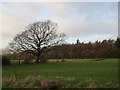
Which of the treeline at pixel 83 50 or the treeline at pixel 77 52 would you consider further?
the treeline at pixel 83 50

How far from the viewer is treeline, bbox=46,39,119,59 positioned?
6433cm

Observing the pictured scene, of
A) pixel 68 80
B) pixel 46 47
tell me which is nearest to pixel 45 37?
pixel 46 47

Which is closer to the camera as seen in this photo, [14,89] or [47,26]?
[14,89]

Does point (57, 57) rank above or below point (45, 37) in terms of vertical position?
below

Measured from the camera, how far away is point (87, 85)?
22.5 metres

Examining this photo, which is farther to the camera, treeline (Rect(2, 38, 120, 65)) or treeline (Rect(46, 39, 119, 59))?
treeline (Rect(46, 39, 119, 59))

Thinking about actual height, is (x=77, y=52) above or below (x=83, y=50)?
below

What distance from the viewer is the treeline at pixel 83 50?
64331 mm

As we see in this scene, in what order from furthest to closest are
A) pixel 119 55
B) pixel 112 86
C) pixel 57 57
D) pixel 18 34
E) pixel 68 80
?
pixel 57 57, pixel 18 34, pixel 119 55, pixel 68 80, pixel 112 86

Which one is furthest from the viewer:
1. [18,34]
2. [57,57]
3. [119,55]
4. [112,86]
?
[57,57]

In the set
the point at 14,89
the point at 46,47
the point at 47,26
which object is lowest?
the point at 14,89

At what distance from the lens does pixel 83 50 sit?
243 ft

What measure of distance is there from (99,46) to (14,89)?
1921 inches

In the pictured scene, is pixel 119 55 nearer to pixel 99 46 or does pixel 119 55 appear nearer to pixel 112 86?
pixel 99 46
